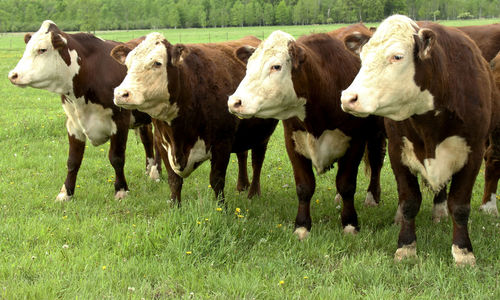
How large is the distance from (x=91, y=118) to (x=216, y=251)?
312 centimetres

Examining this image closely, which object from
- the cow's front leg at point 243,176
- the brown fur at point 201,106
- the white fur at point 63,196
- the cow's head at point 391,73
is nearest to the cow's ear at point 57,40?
the brown fur at point 201,106

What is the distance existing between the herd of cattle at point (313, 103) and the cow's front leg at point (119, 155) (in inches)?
0.7

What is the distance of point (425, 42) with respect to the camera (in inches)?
152

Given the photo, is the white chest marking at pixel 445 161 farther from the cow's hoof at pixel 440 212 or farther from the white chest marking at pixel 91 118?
the white chest marking at pixel 91 118

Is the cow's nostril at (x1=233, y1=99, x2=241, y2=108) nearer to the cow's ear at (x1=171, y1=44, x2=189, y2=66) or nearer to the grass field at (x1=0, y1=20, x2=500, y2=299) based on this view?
the grass field at (x1=0, y1=20, x2=500, y2=299)

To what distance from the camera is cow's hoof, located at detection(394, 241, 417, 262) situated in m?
4.74

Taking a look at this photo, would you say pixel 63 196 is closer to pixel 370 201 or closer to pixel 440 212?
pixel 370 201

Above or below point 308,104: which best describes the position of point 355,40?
above

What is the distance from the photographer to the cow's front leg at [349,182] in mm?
5523

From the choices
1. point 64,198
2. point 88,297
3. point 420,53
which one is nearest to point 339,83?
point 420,53

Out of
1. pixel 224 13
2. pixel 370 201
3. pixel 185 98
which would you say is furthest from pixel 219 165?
pixel 224 13

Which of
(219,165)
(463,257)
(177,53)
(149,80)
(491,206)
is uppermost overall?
(177,53)

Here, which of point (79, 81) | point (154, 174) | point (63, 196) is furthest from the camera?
point (154, 174)

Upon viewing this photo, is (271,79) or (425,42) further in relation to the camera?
(271,79)
